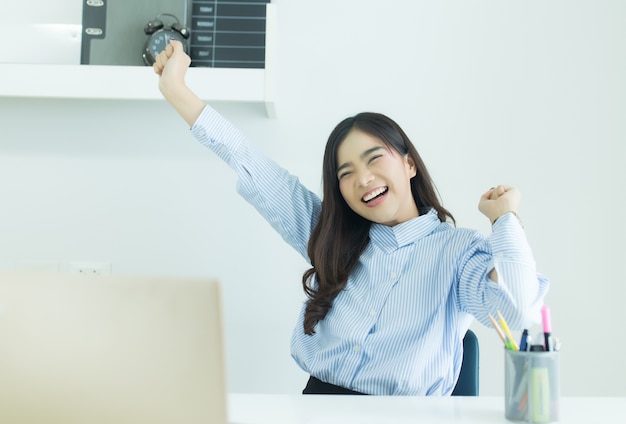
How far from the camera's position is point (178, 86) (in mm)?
1559

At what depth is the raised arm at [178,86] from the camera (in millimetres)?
1546

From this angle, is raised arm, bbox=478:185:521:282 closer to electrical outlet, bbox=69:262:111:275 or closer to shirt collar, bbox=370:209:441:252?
shirt collar, bbox=370:209:441:252

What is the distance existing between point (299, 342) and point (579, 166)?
106 centimetres

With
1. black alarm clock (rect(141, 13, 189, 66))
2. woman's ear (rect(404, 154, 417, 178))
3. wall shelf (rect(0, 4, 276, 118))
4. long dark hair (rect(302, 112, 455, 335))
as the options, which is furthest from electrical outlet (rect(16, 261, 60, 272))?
woman's ear (rect(404, 154, 417, 178))

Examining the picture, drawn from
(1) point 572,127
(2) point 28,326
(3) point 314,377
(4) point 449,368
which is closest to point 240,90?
(3) point 314,377

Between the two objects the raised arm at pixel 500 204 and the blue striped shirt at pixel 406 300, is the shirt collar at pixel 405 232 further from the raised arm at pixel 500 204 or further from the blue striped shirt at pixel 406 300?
the raised arm at pixel 500 204

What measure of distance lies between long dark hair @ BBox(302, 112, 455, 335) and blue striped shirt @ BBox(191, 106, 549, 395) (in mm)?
29

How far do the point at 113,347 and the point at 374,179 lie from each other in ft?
3.19

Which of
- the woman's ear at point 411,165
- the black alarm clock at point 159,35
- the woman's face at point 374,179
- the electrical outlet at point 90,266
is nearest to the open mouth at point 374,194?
the woman's face at point 374,179

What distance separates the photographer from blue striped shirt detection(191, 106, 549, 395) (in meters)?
1.30

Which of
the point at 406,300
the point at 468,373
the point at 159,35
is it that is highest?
the point at 159,35

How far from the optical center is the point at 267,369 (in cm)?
200

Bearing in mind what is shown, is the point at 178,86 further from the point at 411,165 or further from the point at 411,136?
the point at 411,136

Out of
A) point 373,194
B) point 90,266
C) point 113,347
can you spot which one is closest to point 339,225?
point 373,194
